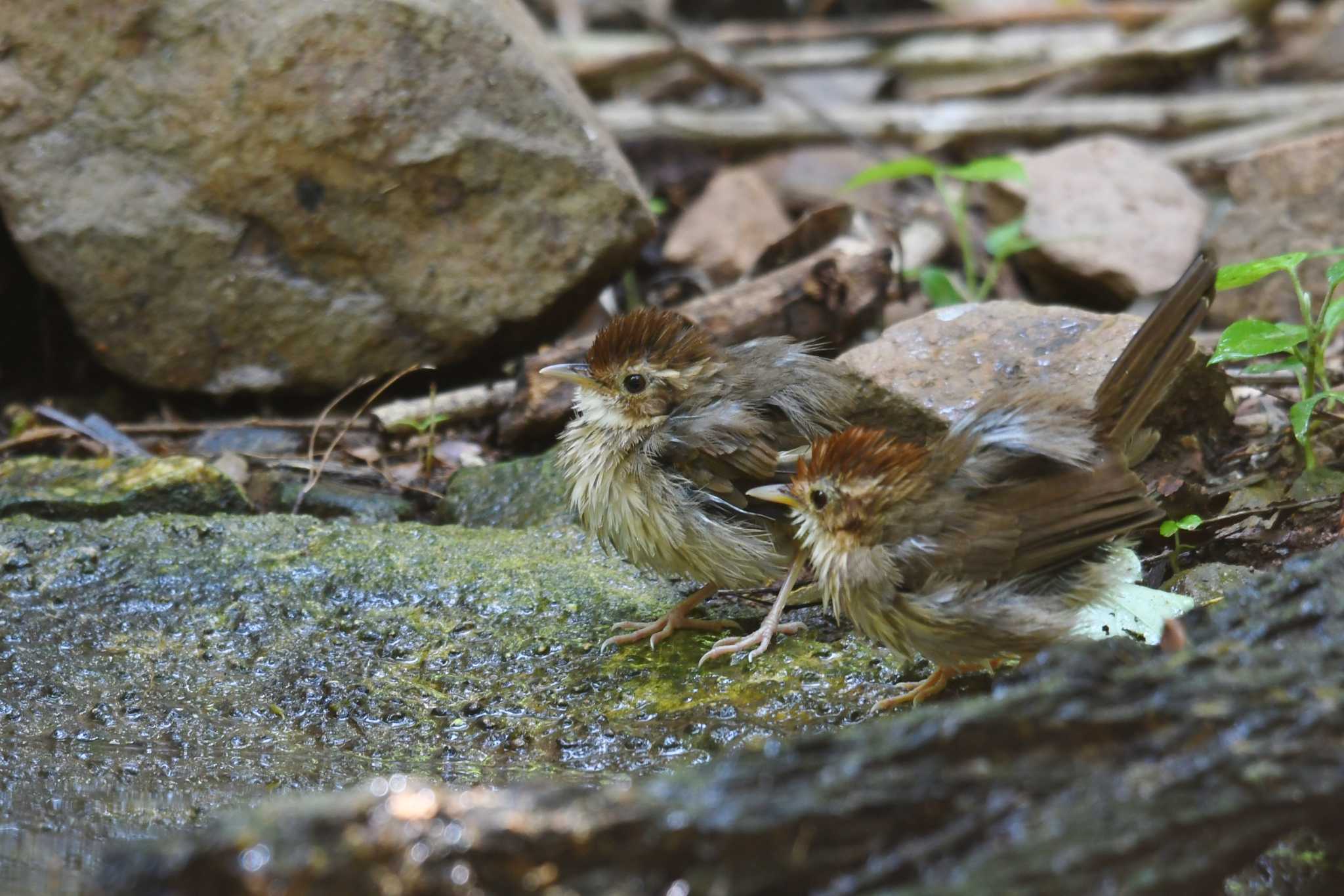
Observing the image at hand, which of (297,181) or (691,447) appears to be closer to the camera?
(691,447)

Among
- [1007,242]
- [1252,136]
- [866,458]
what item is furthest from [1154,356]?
[1252,136]

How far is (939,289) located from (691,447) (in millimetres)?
3299

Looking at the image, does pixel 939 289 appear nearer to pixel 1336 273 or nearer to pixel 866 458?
pixel 1336 273

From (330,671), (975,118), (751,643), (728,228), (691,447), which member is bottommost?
(330,671)

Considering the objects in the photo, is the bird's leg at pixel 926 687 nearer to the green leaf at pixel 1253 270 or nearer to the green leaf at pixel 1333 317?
the green leaf at pixel 1253 270

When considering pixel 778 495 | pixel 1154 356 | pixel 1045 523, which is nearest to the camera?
pixel 1045 523

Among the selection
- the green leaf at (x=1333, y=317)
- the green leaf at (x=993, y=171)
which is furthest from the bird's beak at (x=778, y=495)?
the green leaf at (x=993, y=171)

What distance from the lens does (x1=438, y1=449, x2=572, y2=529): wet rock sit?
5508mm

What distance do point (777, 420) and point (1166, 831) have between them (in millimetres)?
2371

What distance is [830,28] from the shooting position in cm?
1074

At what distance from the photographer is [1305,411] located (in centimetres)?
460

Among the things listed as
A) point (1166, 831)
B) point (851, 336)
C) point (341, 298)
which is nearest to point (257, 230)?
point (341, 298)

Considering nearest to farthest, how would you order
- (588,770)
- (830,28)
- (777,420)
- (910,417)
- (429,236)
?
Answer: 1. (588,770)
2. (777,420)
3. (910,417)
4. (429,236)
5. (830,28)

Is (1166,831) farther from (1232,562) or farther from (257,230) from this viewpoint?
(257,230)
